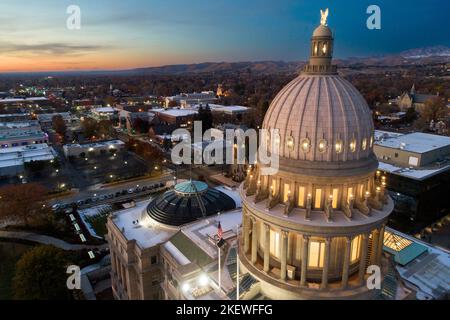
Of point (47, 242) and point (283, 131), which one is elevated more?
point (283, 131)

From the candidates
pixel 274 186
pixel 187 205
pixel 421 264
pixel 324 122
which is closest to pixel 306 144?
pixel 324 122

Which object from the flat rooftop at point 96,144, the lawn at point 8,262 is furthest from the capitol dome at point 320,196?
the flat rooftop at point 96,144

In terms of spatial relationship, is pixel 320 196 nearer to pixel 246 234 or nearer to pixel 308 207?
pixel 308 207

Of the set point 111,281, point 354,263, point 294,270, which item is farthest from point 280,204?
point 111,281

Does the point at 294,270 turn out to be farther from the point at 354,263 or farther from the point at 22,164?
the point at 22,164

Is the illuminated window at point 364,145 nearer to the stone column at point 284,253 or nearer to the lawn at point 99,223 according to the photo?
the stone column at point 284,253

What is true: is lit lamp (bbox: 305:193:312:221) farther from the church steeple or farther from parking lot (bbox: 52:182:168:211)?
parking lot (bbox: 52:182:168:211)

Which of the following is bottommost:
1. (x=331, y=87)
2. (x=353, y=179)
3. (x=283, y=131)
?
(x=353, y=179)
